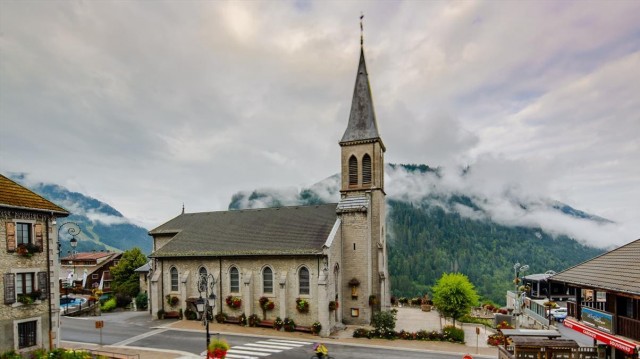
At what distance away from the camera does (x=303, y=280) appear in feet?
96.9

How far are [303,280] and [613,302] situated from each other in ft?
66.4

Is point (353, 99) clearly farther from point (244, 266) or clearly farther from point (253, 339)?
point (253, 339)

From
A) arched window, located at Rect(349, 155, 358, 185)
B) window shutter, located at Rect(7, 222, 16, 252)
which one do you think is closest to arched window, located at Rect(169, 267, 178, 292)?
window shutter, located at Rect(7, 222, 16, 252)

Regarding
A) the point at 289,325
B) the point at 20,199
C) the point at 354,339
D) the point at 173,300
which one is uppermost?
the point at 20,199

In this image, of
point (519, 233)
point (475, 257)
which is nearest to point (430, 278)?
point (475, 257)

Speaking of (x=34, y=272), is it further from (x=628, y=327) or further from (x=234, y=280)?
(x=628, y=327)

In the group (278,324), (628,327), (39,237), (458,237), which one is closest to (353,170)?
(278,324)

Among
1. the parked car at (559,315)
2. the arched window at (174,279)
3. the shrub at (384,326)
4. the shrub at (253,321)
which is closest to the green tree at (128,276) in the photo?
the arched window at (174,279)

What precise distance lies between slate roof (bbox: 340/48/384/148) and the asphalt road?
18352mm

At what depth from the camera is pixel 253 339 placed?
26.0 meters

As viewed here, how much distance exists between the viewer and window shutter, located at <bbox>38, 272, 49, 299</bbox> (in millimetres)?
20406

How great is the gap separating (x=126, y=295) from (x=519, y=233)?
164 m

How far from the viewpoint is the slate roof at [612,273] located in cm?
1518

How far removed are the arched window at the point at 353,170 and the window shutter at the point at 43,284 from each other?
24.0 metres
